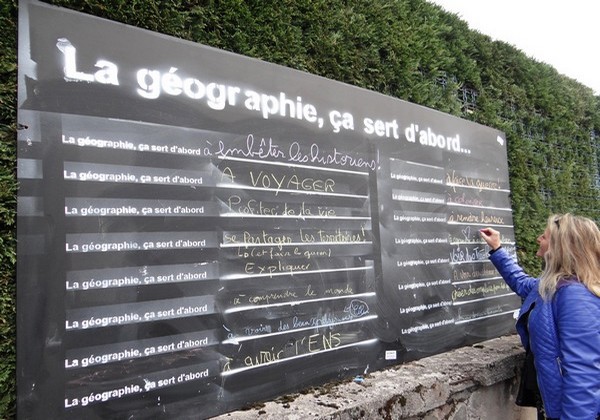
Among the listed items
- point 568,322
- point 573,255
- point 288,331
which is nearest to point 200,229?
point 288,331

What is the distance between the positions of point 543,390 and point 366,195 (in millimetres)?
1479

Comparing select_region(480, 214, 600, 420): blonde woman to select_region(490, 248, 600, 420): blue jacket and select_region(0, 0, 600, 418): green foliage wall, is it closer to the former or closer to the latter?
select_region(490, 248, 600, 420): blue jacket

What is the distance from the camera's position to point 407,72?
131 inches

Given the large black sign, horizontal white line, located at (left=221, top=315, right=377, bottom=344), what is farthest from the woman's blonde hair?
horizontal white line, located at (left=221, top=315, right=377, bottom=344)

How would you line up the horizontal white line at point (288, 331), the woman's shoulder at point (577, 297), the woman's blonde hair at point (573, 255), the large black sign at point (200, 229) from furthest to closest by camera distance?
the woman's blonde hair at point (573, 255), the woman's shoulder at point (577, 297), the horizontal white line at point (288, 331), the large black sign at point (200, 229)

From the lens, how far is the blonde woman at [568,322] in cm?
222

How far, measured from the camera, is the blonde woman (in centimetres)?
222

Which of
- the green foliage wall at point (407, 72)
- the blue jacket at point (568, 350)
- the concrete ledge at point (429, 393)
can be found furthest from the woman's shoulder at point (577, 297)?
the green foliage wall at point (407, 72)

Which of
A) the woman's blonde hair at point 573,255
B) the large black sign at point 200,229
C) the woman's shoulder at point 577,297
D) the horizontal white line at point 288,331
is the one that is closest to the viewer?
the large black sign at point 200,229

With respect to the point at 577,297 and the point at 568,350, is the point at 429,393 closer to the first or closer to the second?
the point at 568,350

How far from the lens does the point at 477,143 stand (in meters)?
3.79

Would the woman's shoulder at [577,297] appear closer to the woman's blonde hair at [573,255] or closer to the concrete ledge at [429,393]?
the woman's blonde hair at [573,255]

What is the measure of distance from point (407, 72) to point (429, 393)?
2232 millimetres

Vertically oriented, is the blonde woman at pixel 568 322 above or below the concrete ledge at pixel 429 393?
above
